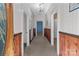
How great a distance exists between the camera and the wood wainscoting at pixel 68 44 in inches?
62.8

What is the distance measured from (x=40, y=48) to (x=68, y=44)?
0.38 m

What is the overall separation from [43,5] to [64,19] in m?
0.35

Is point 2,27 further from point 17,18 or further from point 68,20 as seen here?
point 68,20

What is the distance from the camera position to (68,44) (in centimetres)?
171

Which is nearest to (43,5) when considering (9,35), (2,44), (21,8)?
(21,8)

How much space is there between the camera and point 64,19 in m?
1.76

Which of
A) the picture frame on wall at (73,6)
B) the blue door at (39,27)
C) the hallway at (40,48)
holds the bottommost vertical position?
the hallway at (40,48)

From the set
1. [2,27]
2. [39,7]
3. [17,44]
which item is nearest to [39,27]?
[39,7]

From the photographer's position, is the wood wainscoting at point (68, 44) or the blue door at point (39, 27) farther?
the blue door at point (39, 27)

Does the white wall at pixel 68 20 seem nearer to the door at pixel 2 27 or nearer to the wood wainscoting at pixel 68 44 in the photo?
the wood wainscoting at pixel 68 44

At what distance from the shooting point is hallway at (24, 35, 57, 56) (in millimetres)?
1693

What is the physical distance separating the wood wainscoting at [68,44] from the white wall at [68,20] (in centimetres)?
6

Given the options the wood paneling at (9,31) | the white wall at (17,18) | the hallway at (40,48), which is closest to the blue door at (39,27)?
the hallway at (40,48)

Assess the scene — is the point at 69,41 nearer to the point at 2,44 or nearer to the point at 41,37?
the point at 41,37
